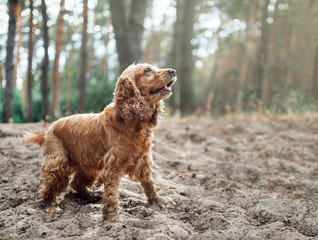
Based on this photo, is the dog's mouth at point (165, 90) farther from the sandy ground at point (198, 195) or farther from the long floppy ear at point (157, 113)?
the sandy ground at point (198, 195)

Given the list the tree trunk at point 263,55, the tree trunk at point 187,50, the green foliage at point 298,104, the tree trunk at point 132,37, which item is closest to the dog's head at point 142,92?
the tree trunk at point 132,37

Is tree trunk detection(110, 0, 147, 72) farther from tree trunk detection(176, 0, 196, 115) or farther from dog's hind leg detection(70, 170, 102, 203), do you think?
dog's hind leg detection(70, 170, 102, 203)

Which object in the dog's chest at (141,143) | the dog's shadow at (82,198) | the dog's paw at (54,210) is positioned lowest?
the dog's shadow at (82,198)

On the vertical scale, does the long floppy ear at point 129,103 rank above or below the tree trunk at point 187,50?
below

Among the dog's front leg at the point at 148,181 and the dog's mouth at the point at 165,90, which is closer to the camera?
the dog's mouth at the point at 165,90

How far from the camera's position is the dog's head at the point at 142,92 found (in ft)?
10.1

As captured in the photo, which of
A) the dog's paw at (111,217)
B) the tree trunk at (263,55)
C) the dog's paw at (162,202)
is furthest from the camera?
the tree trunk at (263,55)

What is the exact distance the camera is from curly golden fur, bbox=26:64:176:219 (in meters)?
3.04

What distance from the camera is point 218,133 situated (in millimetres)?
7578

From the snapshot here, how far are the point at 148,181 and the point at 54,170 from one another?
1144 mm

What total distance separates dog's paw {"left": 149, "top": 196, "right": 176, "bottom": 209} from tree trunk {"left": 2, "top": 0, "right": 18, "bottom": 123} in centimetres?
579

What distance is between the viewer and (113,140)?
3068 mm

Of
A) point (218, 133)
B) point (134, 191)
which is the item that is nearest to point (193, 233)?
point (134, 191)

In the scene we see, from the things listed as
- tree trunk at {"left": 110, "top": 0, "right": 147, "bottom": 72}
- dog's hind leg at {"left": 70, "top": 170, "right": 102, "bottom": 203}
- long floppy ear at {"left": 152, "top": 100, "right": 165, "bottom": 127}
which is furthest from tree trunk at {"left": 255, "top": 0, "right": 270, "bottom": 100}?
dog's hind leg at {"left": 70, "top": 170, "right": 102, "bottom": 203}
